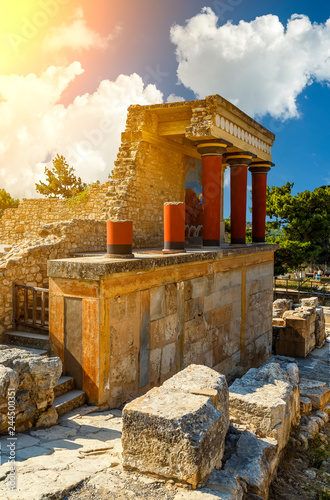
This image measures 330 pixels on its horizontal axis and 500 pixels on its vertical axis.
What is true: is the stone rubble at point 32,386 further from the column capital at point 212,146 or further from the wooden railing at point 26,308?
the column capital at point 212,146

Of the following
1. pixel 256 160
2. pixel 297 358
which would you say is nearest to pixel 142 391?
pixel 297 358

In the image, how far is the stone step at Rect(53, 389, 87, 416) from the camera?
15.7 ft

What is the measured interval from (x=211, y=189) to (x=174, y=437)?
7232 millimetres

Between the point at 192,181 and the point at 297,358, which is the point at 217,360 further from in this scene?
the point at 192,181

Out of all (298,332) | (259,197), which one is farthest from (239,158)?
(298,332)

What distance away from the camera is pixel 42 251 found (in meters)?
7.60

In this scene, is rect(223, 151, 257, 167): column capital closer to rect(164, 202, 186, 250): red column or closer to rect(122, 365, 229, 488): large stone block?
rect(164, 202, 186, 250): red column

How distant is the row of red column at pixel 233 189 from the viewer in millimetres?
9680

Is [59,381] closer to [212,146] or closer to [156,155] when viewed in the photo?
[212,146]

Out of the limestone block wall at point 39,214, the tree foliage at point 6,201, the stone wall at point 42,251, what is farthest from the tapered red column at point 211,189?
the tree foliage at point 6,201

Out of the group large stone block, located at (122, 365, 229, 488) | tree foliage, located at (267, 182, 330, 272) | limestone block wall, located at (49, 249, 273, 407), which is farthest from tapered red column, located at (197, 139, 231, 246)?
tree foliage, located at (267, 182, 330, 272)

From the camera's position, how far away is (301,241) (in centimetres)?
2883

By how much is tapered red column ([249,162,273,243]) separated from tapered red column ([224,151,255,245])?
6.55ft

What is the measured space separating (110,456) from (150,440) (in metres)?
0.73
